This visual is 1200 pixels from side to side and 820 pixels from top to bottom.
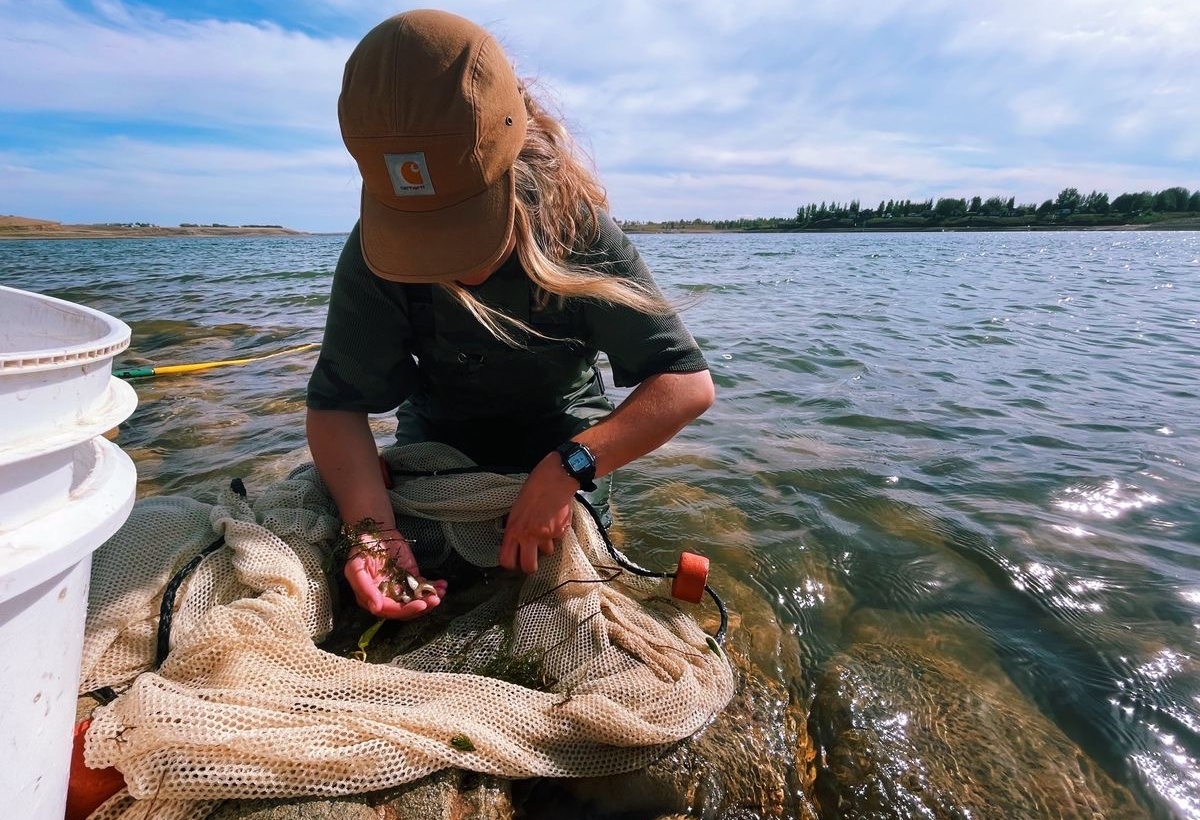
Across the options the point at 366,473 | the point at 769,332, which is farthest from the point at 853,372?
the point at 366,473

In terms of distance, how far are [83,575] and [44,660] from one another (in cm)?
15

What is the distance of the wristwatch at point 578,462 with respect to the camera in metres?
2.22

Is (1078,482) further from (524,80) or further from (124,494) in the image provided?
(124,494)

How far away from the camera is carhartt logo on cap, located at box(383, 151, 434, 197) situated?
1.84m

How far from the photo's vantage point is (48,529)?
100 centimetres

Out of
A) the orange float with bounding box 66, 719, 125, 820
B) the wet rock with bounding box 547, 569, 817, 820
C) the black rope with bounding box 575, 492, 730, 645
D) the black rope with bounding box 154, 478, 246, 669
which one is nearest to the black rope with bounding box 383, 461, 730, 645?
the black rope with bounding box 575, 492, 730, 645

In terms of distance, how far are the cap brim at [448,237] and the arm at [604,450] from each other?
0.68m

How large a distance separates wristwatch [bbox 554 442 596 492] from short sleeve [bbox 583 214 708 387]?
1.32ft

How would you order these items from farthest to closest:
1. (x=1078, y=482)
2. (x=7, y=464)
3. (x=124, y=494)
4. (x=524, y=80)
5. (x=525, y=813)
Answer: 1. (x=1078, y=482)
2. (x=524, y=80)
3. (x=525, y=813)
4. (x=124, y=494)
5. (x=7, y=464)

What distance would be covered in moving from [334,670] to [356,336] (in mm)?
1166

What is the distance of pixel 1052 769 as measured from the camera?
2.02 metres

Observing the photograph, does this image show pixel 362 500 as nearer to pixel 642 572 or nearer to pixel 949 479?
pixel 642 572

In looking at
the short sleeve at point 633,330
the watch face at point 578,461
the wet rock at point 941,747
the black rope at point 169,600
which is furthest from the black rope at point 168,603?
the wet rock at point 941,747

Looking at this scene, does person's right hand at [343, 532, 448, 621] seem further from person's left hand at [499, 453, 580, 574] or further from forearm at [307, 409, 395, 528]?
person's left hand at [499, 453, 580, 574]
